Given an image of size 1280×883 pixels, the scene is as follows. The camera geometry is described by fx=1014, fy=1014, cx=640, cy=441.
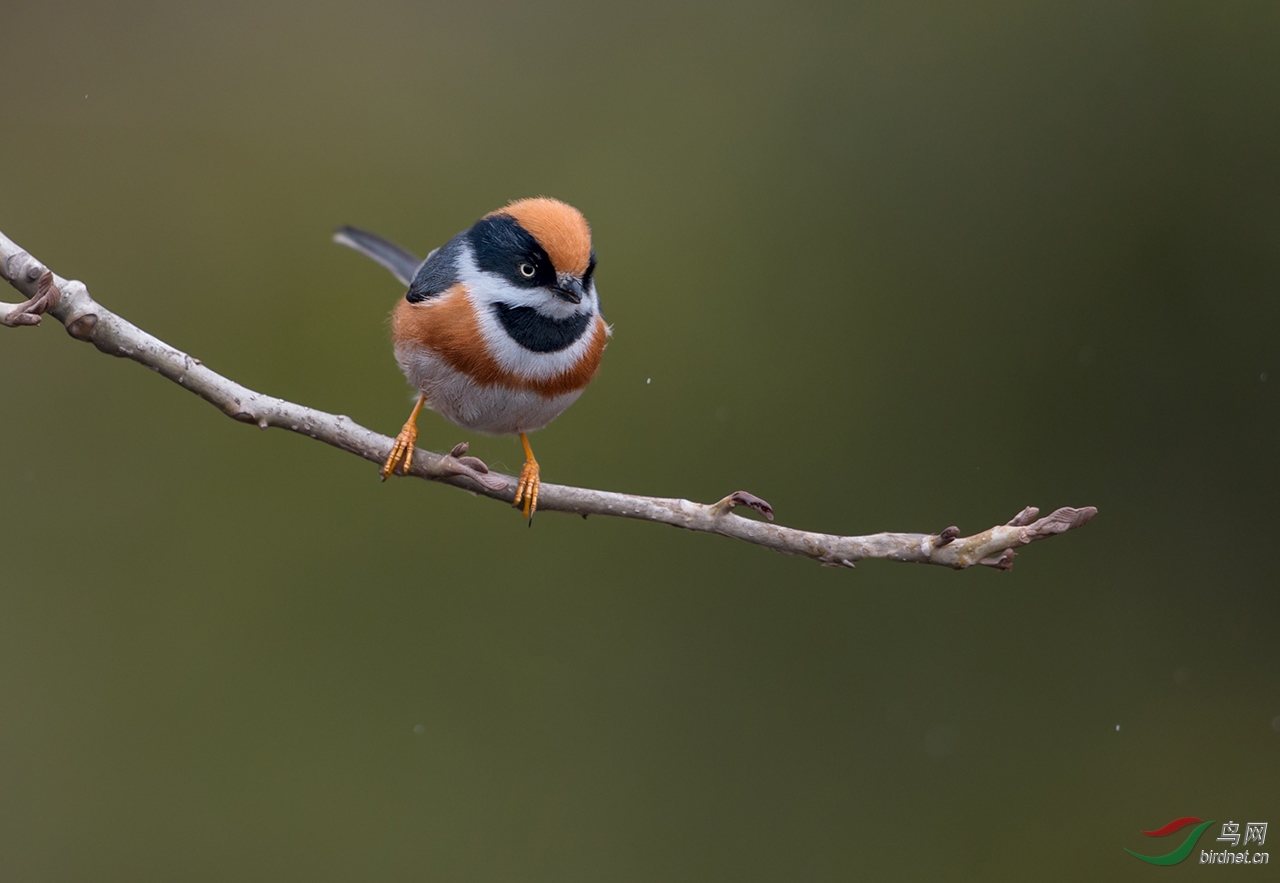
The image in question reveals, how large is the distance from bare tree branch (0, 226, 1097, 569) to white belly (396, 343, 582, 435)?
403mm

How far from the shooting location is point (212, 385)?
2.20m

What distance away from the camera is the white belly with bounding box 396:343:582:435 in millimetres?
2895

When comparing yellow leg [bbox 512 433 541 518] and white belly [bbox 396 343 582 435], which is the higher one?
white belly [bbox 396 343 582 435]

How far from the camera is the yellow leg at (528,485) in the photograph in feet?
8.88

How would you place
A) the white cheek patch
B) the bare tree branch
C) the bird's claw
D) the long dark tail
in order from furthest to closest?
the long dark tail → the white cheek patch → the bird's claw → the bare tree branch

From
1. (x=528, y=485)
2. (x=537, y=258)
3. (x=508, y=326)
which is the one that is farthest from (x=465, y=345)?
(x=528, y=485)

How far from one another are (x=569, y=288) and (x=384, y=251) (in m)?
1.26

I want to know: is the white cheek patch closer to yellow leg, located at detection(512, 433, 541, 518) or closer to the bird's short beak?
the bird's short beak

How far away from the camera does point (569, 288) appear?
2699 mm

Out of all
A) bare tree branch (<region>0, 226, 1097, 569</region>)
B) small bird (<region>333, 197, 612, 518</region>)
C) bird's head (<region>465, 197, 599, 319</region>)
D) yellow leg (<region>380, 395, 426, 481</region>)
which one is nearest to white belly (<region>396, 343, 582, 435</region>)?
small bird (<region>333, 197, 612, 518</region>)

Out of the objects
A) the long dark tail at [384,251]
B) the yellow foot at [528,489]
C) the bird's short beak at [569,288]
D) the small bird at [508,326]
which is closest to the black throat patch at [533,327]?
the small bird at [508,326]

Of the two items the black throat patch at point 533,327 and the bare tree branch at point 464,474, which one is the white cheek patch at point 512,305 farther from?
the bare tree branch at point 464,474

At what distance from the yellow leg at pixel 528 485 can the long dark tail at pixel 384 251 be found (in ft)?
2.75

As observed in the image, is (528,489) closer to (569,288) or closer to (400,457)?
(400,457)
